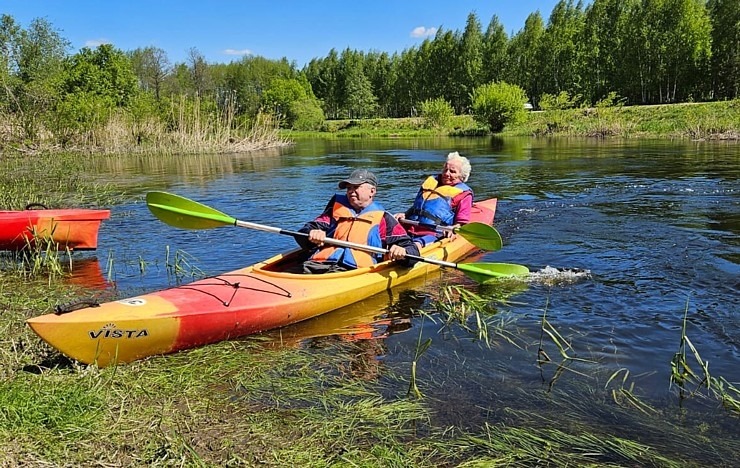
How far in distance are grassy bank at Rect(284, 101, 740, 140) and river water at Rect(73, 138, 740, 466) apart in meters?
15.3

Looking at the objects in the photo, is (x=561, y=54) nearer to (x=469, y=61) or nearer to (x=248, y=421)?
(x=469, y=61)

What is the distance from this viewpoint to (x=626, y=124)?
32094 millimetres

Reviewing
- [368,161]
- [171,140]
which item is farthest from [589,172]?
[171,140]

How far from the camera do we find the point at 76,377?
11.2ft

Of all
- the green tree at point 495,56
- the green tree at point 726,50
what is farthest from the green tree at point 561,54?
the green tree at point 726,50

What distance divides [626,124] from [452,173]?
28.5m

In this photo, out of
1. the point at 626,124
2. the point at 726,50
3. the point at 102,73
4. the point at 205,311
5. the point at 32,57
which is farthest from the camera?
the point at 726,50

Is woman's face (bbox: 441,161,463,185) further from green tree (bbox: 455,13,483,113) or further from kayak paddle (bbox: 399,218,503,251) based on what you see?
green tree (bbox: 455,13,483,113)

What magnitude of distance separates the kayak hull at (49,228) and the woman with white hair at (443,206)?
349 centimetres

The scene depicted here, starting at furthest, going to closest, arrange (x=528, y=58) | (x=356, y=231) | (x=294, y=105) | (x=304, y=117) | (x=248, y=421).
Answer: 1. (x=294, y=105)
2. (x=304, y=117)
3. (x=528, y=58)
4. (x=356, y=231)
5. (x=248, y=421)

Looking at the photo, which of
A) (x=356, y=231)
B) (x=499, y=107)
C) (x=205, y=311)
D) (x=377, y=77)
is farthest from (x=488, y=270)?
(x=377, y=77)

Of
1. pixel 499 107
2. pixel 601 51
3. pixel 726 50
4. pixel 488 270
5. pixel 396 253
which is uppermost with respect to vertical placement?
pixel 601 51

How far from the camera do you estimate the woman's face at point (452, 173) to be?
708cm

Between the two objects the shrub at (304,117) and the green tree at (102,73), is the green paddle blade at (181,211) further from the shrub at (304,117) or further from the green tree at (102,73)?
the shrub at (304,117)
